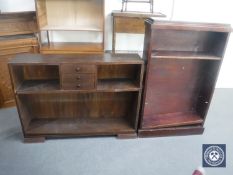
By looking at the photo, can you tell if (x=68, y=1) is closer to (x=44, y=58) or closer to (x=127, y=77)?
(x=44, y=58)

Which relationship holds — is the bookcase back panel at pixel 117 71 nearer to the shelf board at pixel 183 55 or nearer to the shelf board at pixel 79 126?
the shelf board at pixel 183 55

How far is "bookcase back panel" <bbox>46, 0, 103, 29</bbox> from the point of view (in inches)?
101

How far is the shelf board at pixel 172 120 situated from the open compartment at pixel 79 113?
198mm

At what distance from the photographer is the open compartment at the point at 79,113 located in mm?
1978

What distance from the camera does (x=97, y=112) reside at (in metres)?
2.15

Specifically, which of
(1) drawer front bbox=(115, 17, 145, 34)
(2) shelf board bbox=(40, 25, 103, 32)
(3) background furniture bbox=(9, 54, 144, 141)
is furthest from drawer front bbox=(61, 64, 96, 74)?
(1) drawer front bbox=(115, 17, 145, 34)

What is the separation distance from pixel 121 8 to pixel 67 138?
1.82 m

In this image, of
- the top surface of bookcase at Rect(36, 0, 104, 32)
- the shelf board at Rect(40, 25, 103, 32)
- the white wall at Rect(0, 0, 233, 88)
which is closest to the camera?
the shelf board at Rect(40, 25, 103, 32)

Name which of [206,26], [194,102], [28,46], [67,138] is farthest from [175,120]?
[28,46]

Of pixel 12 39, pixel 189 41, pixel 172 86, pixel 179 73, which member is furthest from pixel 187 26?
pixel 12 39

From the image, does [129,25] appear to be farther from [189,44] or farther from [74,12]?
[189,44]

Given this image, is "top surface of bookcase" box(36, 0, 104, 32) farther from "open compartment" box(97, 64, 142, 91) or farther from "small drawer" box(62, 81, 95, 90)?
"small drawer" box(62, 81, 95, 90)

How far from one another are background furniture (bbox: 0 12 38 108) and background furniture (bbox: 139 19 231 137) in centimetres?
141

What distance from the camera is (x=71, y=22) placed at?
2646mm
